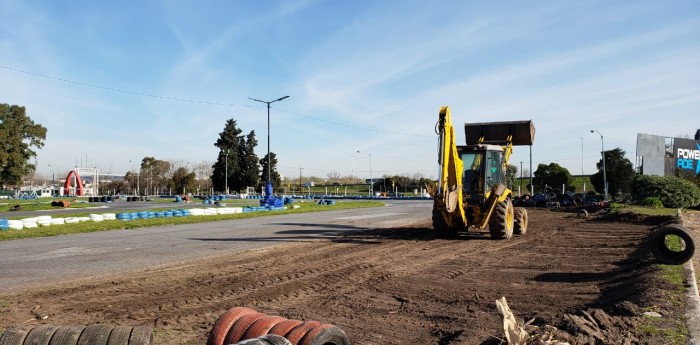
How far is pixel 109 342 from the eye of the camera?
4.48m

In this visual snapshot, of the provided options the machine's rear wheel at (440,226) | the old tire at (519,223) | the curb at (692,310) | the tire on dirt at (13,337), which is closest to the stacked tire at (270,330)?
the tire on dirt at (13,337)

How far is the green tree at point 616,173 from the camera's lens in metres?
55.1

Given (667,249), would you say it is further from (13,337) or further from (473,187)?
(13,337)

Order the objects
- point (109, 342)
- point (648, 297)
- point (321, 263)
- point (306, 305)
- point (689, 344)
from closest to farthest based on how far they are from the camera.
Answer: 1. point (109, 342)
2. point (689, 344)
3. point (648, 297)
4. point (306, 305)
5. point (321, 263)

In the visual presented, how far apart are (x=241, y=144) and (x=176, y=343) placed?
89.9 m

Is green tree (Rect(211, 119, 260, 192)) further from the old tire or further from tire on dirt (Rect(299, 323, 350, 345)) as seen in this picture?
tire on dirt (Rect(299, 323, 350, 345))

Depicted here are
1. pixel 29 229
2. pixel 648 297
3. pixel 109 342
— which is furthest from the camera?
pixel 29 229

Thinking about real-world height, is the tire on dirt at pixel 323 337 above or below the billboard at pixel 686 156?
below

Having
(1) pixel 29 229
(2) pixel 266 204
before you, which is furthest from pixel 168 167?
(1) pixel 29 229

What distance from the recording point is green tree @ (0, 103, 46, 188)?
61.3 meters

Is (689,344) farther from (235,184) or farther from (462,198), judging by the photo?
(235,184)

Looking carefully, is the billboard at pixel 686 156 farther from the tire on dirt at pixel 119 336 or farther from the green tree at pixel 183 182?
the green tree at pixel 183 182

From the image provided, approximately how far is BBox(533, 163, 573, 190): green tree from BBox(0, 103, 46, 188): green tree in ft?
225

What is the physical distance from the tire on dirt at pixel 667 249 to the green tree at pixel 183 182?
102 metres
